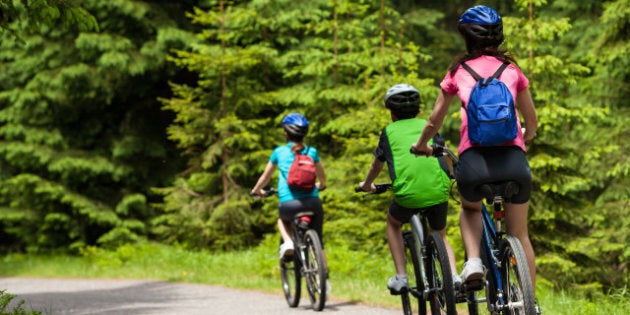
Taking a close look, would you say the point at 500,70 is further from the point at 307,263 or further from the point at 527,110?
the point at 307,263

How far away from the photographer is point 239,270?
14477 mm

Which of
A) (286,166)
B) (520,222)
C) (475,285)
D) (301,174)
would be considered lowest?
(475,285)

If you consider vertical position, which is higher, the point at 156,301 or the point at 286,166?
the point at 286,166

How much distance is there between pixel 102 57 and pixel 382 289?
36.0 ft

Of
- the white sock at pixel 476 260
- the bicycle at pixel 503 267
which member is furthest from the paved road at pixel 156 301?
the white sock at pixel 476 260

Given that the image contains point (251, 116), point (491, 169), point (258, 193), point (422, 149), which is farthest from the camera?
point (251, 116)

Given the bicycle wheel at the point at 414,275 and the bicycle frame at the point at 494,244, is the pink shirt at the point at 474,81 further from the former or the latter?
the bicycle wheel at the point at 414,275

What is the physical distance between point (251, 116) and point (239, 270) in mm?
4789

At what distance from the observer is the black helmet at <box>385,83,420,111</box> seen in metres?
6.45

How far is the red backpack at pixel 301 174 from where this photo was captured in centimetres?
897

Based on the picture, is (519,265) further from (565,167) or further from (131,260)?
(131,260)

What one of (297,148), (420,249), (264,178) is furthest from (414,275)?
(264,178)

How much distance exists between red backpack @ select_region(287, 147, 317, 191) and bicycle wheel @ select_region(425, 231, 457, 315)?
3.14 meters

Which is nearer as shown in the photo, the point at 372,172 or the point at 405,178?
the point at 405,178
